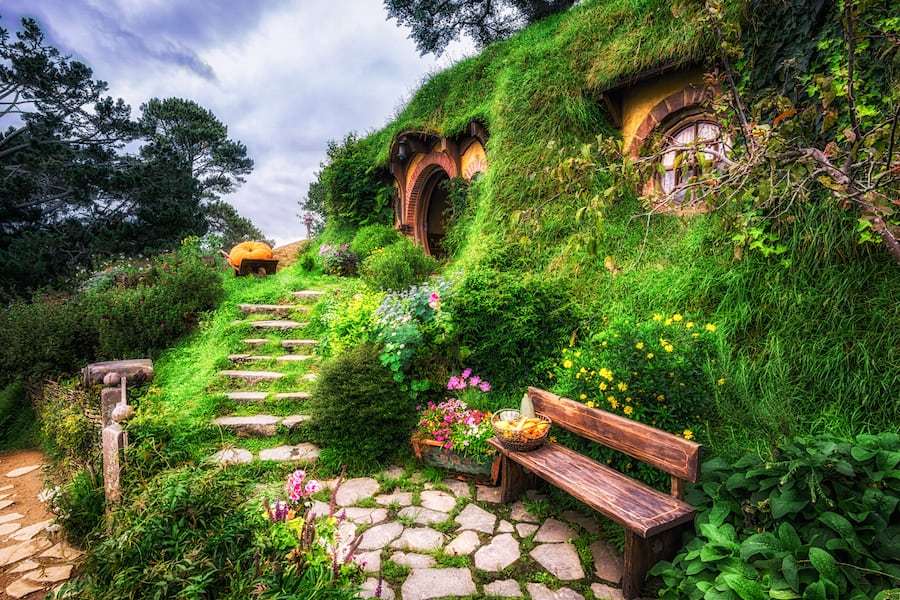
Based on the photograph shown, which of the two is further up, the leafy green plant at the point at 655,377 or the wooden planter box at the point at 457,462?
the leafy green plant at the point at 655,377

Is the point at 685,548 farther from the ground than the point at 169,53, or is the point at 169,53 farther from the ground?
the point at 169,53

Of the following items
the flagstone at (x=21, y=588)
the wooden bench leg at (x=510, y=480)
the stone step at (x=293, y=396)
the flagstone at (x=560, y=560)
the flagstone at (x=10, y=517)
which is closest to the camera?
the flagstone at (x=560, y=560)

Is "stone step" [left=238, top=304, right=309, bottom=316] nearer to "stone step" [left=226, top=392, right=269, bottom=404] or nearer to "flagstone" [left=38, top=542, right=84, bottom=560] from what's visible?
"stone step" [left=226, top=392, right=269, bottom=404]

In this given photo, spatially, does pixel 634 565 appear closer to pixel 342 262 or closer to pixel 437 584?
pixel 437 584

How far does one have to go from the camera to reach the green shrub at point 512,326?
14.1 ft

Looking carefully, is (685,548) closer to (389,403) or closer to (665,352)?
(665,352)

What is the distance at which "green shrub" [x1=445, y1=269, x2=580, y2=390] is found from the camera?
4312 mm

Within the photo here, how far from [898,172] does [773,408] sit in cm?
144

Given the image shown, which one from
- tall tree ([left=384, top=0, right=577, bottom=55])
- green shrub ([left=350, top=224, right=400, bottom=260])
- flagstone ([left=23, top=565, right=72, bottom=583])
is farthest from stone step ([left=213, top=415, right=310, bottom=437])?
tall tree ([left=384, top=0, right=577, bottom=55])

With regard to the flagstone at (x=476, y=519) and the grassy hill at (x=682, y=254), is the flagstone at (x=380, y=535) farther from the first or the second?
the grassy hill at (x=682, y=254)

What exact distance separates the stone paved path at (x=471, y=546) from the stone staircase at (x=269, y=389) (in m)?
1.06

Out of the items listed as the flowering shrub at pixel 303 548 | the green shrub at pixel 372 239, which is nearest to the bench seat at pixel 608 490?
the flowering shrub at pixel 303 548

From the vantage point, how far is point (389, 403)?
397cm

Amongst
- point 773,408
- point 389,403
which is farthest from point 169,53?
point 773,408
